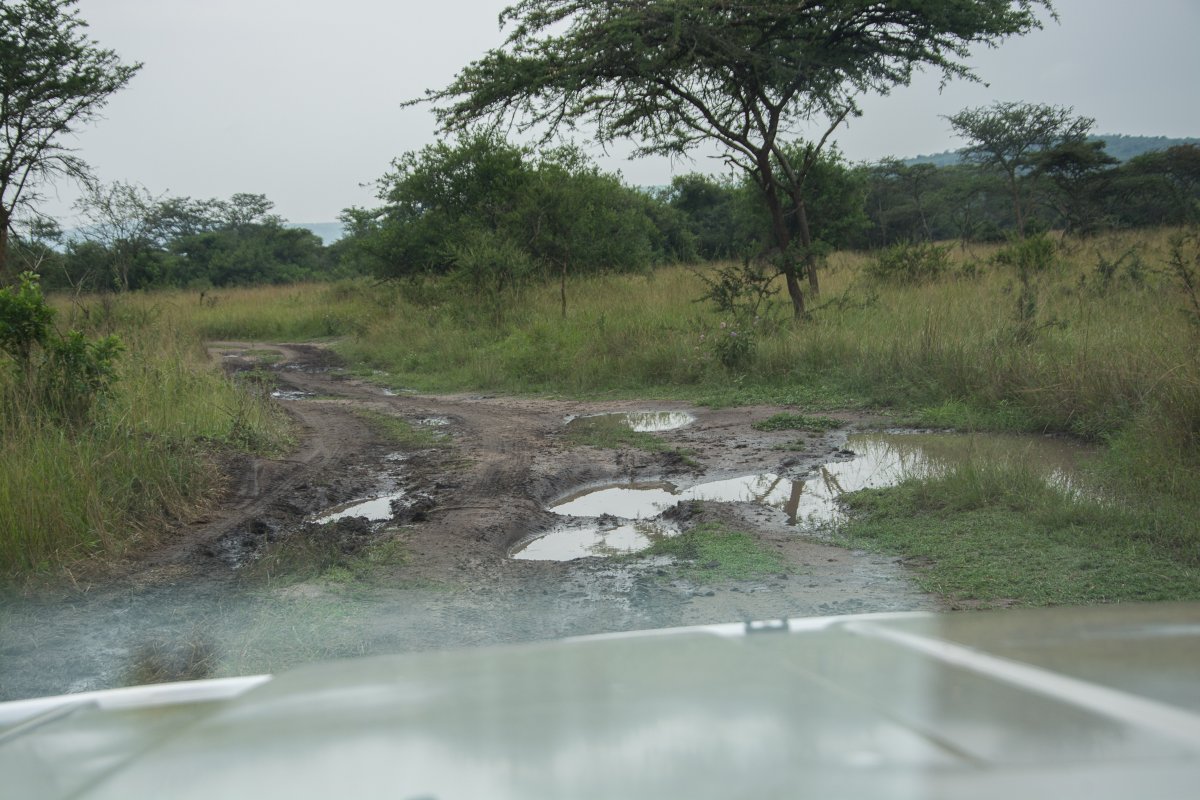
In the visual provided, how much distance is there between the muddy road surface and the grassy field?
0.44m

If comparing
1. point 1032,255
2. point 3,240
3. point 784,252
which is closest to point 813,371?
point 784,252

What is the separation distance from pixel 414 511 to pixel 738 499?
216 centimetres

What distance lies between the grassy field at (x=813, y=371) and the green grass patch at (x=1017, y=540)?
1.1 inches

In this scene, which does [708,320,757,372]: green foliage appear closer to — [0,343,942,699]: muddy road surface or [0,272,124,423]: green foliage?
[0,343,942,699]: muddy road surface

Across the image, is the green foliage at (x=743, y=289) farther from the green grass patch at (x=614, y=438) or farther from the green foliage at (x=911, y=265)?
the green grass patch at (x=614, y=438)

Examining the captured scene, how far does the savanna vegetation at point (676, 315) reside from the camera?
5336mm

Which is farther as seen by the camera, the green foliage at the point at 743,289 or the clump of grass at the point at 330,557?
the green foliage at the point at 743,289

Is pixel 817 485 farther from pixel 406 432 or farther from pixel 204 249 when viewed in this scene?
pixel 204 249

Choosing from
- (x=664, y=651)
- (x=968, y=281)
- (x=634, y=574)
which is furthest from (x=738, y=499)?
(x=968, y=281)

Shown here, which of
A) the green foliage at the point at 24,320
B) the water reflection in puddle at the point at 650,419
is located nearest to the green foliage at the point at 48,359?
the green foliage at the point at 24,320

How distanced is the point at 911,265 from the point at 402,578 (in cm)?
1422

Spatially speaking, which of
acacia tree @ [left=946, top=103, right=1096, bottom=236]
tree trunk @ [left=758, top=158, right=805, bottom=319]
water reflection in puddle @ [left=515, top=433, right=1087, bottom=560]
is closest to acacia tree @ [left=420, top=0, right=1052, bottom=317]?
tree trunk @ [left=758, top=158, right=805, bottom=319]

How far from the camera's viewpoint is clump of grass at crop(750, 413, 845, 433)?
8.28 metres

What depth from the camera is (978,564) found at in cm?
447
